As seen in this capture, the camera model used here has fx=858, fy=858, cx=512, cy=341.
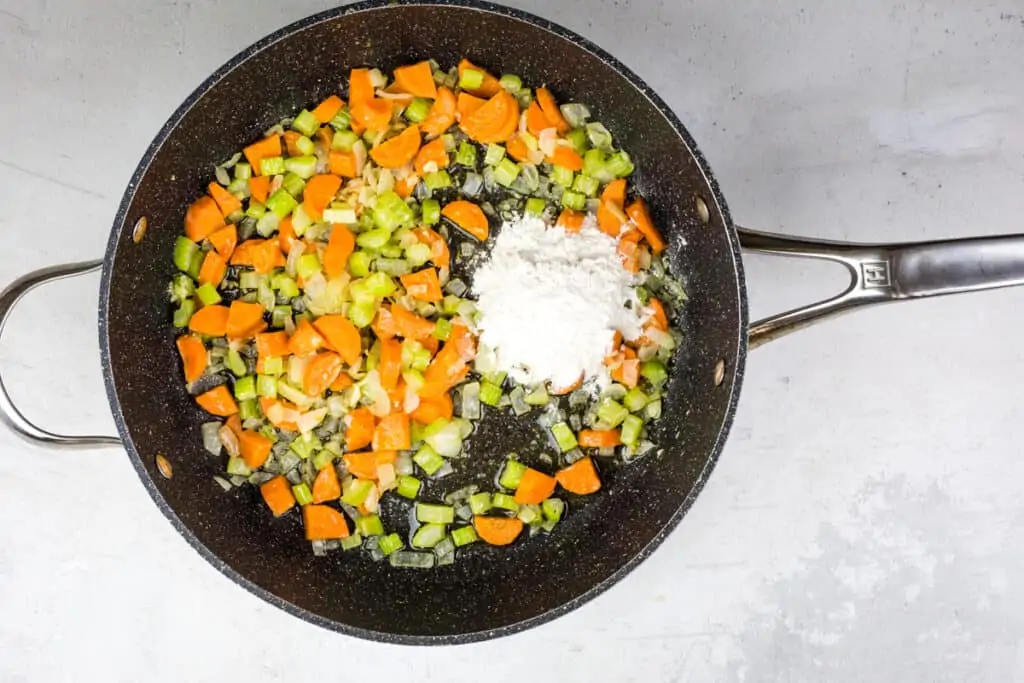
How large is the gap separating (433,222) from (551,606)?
80 centimetres

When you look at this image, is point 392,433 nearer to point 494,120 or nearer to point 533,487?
point 533,487

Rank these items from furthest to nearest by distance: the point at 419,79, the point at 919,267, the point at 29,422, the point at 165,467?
the point at 419,79 < the point at 165,467 < the point at 29,422 < the point at 919,267

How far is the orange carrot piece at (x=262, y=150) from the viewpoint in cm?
172

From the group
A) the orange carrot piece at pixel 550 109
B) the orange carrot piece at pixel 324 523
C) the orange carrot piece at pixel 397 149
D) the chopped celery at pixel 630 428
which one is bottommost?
the orange carrot piece at pixel 324 523

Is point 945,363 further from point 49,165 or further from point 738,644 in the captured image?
point 49,165

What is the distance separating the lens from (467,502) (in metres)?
1.75

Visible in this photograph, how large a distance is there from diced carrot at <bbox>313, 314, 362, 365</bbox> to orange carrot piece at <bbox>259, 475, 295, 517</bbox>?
11.5 inches

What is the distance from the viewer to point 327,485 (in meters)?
1.70

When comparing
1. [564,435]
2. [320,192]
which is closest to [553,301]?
[564,435]

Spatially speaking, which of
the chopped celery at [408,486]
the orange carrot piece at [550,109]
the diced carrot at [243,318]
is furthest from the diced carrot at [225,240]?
the orange carrot piece at [550,109]

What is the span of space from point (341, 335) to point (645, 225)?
64 cm

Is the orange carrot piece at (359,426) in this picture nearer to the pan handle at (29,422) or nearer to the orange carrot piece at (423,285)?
the orange carrot piece at (423,285)

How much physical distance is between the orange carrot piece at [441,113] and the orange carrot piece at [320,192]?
21cm

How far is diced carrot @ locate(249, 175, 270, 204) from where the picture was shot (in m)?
1.72
